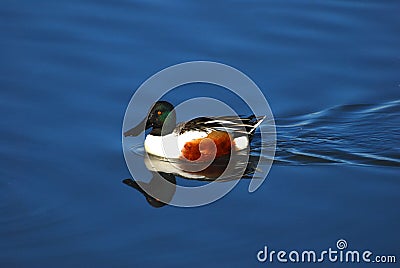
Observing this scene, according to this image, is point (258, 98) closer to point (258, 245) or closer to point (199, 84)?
point (199, 84)

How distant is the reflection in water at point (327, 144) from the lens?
787cm

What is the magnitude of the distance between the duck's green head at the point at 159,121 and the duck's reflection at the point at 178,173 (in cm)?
26

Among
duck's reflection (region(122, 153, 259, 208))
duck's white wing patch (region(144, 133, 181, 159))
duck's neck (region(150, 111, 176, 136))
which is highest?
duck's neck (region(150, 111, 176, 136))

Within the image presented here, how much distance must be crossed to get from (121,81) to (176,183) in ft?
5.55

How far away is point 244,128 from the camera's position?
27.6 feet

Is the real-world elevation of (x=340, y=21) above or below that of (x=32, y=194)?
above

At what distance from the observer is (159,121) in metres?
8.38

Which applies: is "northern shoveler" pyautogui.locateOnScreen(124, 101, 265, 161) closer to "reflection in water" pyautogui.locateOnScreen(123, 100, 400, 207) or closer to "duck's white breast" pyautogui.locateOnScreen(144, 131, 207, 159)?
"duck's white breast" pyautogui.locateOnScreen(144, 131, 207, 159)

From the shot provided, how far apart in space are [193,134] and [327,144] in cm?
125

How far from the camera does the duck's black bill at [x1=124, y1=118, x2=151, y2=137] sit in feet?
27.1

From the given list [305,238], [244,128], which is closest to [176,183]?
[244,128]

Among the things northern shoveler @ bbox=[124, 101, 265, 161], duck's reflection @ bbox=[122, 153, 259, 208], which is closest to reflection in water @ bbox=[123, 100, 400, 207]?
duck's reflection @ bbox=[122, 153, 259, 208]

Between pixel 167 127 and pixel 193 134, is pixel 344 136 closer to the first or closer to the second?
pixel 193 134

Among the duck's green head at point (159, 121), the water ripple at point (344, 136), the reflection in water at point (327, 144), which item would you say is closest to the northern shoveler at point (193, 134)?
the duck's green head at point (159, 121)
